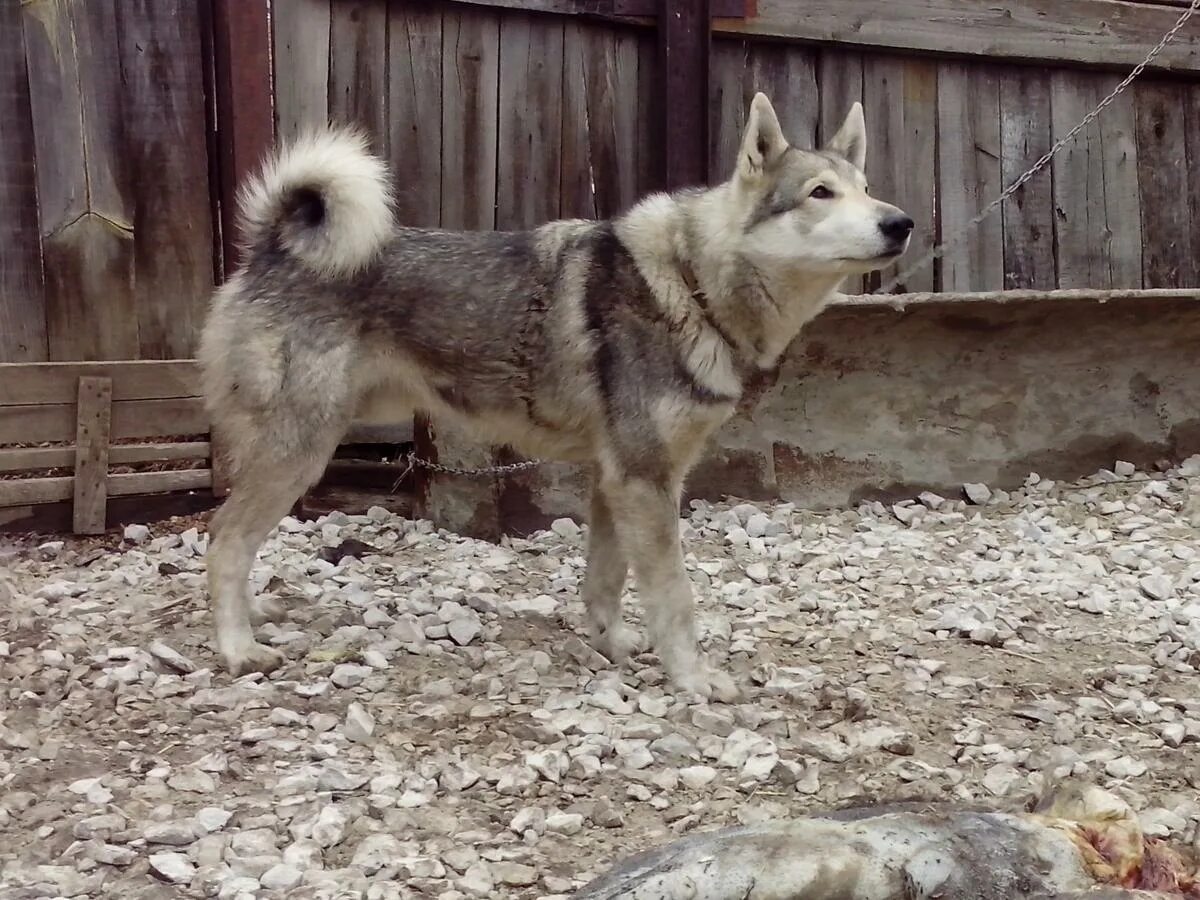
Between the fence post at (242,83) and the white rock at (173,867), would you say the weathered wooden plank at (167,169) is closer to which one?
the fence post at (242,83)

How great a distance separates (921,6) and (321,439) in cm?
392

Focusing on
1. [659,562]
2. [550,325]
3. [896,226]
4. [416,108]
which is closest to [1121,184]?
[896,226]

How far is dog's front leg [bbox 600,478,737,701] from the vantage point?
11.0 feet

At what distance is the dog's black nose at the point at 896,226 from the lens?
3.25 m

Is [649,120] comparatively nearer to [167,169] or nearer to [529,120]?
[529,120]

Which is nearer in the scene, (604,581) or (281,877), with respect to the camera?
(281,877)

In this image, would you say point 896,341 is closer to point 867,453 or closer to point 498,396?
point 867,453

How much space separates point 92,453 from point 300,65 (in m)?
1.91

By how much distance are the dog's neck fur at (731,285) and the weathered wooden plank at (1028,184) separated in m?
2.86

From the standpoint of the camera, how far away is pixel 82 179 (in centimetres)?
455

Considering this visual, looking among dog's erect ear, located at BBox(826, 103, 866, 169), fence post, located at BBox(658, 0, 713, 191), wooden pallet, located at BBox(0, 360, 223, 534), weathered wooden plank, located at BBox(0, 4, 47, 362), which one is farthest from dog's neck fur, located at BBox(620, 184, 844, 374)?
weathered wooden plank, located at BBox(0, 4, 47, 362)

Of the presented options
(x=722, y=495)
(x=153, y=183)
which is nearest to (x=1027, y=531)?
(x=722, y=495)

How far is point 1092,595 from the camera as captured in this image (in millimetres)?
4129

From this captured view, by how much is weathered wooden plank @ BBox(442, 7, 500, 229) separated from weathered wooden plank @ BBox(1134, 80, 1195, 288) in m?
3.71
